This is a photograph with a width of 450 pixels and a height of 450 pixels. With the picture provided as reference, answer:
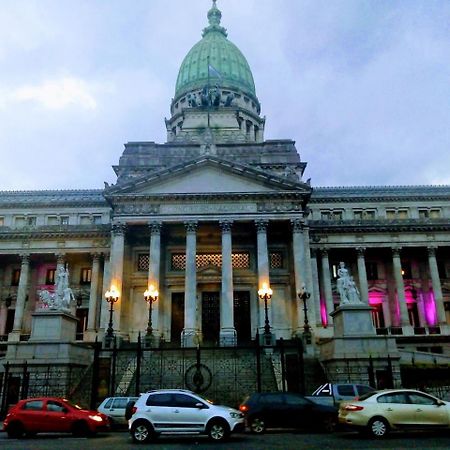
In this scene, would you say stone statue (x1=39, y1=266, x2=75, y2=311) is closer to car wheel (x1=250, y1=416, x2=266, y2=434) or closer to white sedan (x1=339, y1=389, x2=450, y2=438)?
car wheel (x1=250, y1=416, x2=266, y2=434)

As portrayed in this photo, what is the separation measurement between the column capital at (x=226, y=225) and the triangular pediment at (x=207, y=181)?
8.98 ft

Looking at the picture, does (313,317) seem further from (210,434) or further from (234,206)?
(210,434)

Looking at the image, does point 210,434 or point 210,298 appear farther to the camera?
point 210,298

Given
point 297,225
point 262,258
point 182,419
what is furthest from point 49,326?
point 297,225

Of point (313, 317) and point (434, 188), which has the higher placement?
point (434, 188)

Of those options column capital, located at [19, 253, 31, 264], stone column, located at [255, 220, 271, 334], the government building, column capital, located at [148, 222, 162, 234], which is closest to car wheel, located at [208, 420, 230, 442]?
the government building

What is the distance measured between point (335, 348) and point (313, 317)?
43.4 ft

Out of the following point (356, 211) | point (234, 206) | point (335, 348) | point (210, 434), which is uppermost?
point (356, 211)

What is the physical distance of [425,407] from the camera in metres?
15.5

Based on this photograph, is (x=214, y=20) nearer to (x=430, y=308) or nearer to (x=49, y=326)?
(x=430, y=308)

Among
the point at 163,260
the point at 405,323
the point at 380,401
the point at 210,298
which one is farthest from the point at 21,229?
the point at 380,401

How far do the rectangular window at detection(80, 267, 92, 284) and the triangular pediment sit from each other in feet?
43.2

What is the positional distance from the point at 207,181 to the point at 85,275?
1832 cm

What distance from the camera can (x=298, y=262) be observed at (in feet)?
131
